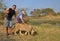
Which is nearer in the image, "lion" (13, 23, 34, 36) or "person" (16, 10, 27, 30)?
"person" (16, 10, 27, 30)

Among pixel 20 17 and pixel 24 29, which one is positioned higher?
pixel 20 17

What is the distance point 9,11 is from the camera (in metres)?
13.6

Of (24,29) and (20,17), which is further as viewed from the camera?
(24,29)

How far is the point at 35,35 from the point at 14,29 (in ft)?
4.57

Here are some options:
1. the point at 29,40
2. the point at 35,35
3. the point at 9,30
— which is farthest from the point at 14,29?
the point at 29,40

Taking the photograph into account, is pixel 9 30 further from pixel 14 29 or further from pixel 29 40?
pixel 29 40

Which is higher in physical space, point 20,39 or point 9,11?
point 9,11

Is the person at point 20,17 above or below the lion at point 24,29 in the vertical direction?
above

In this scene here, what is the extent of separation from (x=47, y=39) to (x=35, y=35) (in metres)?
1.60

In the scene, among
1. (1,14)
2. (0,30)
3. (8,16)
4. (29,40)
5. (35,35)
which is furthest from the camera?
(1,14)

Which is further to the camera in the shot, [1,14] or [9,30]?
[1,14]

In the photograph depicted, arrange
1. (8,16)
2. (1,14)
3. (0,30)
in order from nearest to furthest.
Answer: (8,16) → (0,30) → (1,14)

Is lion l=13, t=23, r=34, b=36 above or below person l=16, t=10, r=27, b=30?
below

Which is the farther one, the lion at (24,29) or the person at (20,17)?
the lion at (24,29)
